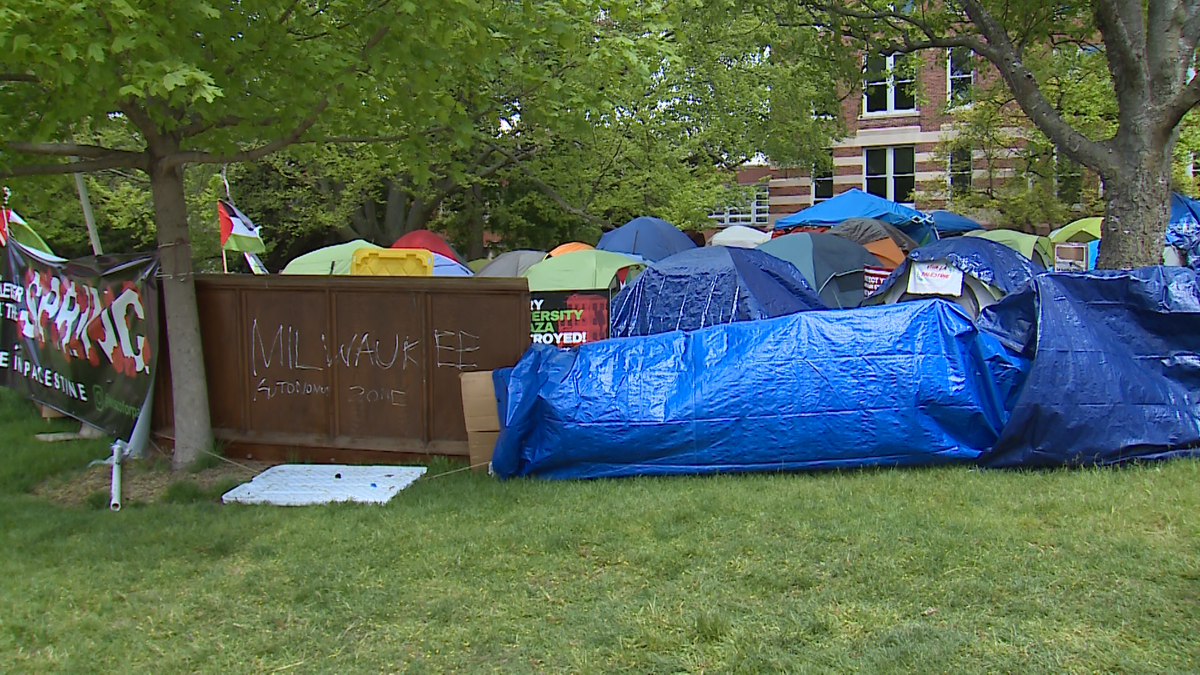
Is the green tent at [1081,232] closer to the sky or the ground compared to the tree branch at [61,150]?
closer to the ground

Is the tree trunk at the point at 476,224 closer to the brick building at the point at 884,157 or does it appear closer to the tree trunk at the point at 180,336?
the brick building at the point at 884,157

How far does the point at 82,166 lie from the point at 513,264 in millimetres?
10124

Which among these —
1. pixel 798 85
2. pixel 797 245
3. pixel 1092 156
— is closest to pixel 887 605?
pixel 1092 156

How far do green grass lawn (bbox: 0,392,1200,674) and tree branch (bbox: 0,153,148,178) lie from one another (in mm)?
2595

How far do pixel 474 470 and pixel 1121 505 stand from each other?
14.6 feet

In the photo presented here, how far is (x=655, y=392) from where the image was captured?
6.80m

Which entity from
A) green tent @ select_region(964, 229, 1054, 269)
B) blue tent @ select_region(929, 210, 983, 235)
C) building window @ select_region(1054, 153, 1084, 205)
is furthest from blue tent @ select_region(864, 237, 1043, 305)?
building window @ select_region(1054, 153, 1084, 205)

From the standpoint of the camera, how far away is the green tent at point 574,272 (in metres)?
13.6

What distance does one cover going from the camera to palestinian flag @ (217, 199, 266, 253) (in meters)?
10.9

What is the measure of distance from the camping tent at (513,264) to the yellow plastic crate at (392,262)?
2.42 meters

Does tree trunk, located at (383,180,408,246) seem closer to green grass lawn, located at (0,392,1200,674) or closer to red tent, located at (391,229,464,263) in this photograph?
red tent, located at (391,229,464,263)

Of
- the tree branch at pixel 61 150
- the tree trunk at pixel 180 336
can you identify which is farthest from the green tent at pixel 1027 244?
the tree branch at pixel 61 150

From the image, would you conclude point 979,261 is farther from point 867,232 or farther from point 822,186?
point 822,186

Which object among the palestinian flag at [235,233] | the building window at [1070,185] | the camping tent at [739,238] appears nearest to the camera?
the palestinian flag at [235,233]
